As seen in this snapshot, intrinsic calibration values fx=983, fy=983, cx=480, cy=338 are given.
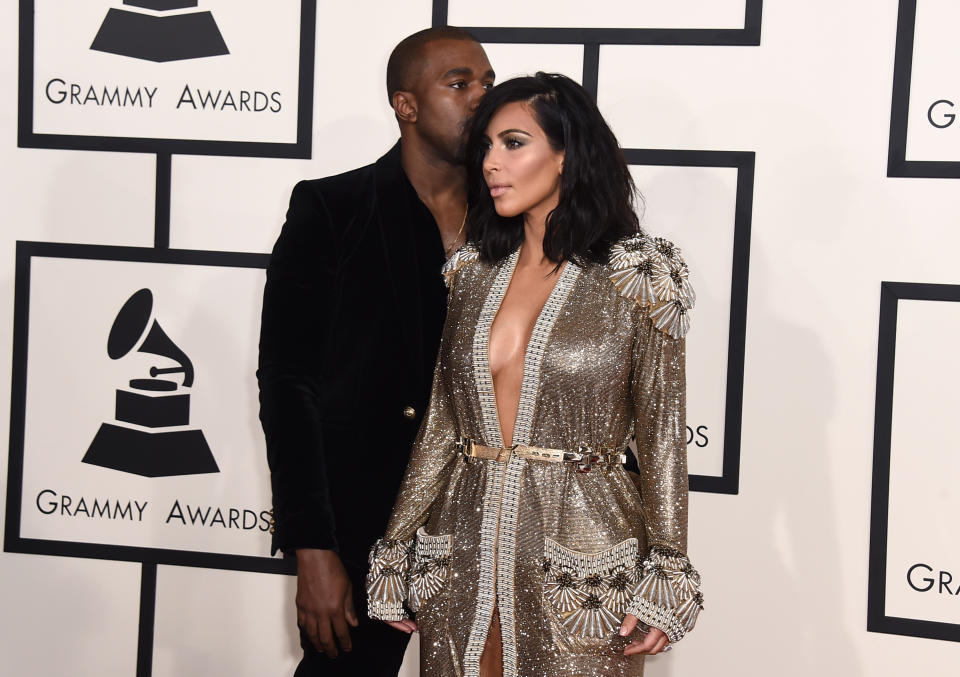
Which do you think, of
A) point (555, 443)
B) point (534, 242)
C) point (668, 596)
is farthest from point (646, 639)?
point (534, 242)

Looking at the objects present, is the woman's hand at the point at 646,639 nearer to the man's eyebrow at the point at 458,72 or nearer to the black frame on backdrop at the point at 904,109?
the man's eyebrow at the point at 458,72

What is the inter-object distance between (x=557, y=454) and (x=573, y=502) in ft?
0.30

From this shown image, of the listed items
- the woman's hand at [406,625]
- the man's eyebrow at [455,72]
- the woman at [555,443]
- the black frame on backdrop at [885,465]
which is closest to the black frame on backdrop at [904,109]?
the black frame on backdrop at [885,465]

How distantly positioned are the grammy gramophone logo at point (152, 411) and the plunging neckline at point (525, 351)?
1491 mm

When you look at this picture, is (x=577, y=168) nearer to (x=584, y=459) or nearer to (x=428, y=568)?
(x=584, y=459)

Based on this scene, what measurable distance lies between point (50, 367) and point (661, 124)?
2.02 meters

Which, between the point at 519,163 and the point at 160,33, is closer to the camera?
the point at 519,163

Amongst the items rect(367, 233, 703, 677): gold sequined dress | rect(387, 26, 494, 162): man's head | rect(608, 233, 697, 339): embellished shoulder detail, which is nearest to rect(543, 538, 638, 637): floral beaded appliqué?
rect(367, 233, 703, 677): gold sequined dress

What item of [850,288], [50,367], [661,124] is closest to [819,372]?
[850,288]

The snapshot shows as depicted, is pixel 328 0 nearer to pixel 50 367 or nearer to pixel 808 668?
pixel 50 367

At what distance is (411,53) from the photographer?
2230 millimetres

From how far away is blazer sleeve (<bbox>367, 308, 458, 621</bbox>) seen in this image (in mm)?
1890

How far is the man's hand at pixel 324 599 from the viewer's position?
197 cm

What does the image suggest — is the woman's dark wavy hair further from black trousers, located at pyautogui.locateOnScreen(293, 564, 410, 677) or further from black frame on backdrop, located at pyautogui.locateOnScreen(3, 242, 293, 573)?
black frame on backdrop, located at pyautogui.locateOnScreen(3, 242, 293, 573)
